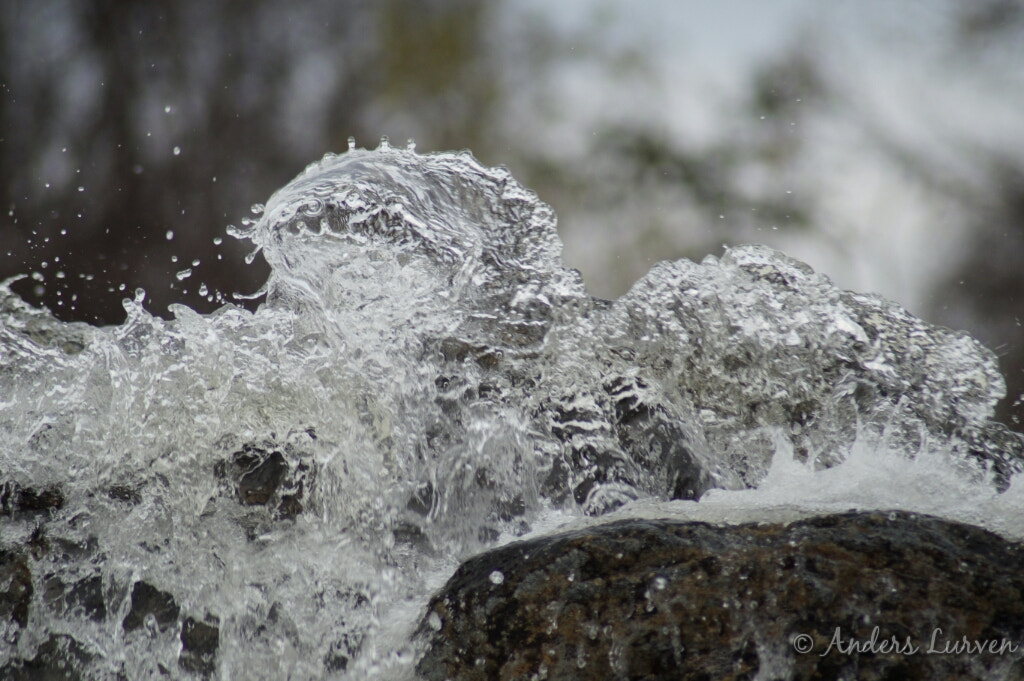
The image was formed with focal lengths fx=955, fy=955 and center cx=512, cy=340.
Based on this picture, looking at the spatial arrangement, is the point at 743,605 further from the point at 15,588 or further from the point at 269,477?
the point at 15,588

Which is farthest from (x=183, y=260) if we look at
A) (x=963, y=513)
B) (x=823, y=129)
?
(x=963, y=513)

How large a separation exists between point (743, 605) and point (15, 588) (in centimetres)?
76

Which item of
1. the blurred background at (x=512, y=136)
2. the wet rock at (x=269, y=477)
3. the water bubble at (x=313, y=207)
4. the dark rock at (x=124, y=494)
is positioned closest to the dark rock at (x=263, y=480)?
the wet rock at (x=269, y=477)

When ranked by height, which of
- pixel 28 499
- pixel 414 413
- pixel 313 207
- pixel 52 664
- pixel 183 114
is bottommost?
pixel 52 664

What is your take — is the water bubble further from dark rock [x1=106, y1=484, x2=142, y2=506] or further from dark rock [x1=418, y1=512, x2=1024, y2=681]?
dark rock [x1=418, y1=512, x2=1024, y2=681]

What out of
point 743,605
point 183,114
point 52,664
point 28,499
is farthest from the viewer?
point 183,114

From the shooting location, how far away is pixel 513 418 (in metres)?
1.29

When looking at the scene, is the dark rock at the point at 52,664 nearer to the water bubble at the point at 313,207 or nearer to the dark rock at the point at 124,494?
the dark rock at the point at 124,494

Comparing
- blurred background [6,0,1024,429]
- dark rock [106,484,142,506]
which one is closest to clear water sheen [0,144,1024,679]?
dark rock [106,484,142,506]

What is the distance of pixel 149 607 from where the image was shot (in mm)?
1029

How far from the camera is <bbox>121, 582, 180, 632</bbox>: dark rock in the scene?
40.3 inches

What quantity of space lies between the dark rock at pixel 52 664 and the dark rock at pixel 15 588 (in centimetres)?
4

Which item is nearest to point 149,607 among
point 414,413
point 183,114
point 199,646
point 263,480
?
point 199,646

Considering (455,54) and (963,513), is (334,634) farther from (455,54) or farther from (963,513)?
(455,54)
